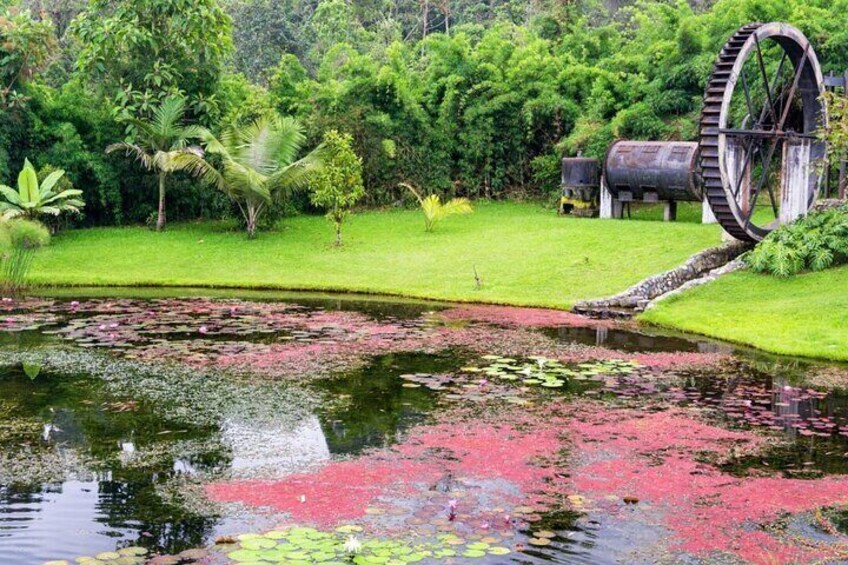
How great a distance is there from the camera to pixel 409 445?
9242 millimetres

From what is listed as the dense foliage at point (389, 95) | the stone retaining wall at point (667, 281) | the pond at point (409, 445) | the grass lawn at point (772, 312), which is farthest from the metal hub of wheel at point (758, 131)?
the pond at point (409, 445)

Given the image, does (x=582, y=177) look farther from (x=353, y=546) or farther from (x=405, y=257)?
(x=353, y=546)

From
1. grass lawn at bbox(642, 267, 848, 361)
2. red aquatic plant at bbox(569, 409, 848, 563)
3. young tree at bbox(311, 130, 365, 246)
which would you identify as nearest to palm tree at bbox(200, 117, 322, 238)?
young tree at bbox(311, 130, 365, 246)

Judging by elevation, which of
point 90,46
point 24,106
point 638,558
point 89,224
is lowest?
A: point 638,558

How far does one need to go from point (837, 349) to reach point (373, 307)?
723cm

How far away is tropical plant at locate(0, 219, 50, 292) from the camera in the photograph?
1773 centimetres

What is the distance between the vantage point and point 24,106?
75.0 feet

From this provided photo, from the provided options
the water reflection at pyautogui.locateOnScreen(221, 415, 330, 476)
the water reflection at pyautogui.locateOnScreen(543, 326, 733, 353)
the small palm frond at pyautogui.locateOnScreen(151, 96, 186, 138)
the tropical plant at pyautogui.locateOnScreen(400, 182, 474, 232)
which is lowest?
the water reflection at pyautogui.locateOnScreen(221, 415, 330, 476)

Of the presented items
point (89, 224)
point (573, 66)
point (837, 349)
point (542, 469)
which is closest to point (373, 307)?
point (837, 349)

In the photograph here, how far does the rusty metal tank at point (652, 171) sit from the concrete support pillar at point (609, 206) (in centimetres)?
14

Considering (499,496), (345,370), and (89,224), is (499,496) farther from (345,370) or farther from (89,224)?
(89,224)

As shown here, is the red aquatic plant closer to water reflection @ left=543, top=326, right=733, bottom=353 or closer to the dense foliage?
water reflection @ left=543, top=326, right=733, bottom=353

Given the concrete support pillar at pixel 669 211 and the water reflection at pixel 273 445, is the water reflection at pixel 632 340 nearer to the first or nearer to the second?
the water reflection at pixel 273 445

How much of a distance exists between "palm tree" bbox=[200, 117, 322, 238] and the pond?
755cm
